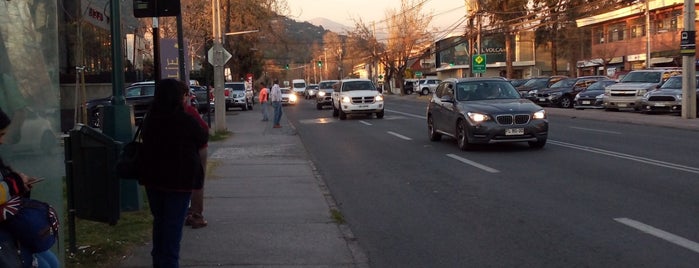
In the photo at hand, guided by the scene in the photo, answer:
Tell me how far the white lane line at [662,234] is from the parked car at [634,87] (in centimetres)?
2312

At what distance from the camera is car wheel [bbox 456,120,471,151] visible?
1536 cm

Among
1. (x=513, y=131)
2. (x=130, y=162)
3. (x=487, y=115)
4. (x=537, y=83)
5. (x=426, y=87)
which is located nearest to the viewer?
(x=130, y=162)

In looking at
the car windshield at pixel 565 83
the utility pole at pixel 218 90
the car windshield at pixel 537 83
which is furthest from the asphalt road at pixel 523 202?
the car windshield at pixel 537 83

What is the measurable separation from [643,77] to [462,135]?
1862 centimetres

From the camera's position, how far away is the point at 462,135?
15609 mm

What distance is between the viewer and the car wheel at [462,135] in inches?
605

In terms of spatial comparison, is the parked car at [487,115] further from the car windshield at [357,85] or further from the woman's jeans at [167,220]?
the car windshield at [357,85]

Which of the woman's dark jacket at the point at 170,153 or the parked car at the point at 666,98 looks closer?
the woman's dark jacket at the point at 170,153

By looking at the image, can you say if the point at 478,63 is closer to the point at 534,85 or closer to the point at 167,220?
the point at 534,85

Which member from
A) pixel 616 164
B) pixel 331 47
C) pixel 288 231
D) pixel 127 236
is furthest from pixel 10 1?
pixel 331 47

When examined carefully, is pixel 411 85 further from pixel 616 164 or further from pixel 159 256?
pixel 159 256

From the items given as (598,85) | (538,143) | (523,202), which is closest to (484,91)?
(538,143)

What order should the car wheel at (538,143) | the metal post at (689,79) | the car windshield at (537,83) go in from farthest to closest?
the car windshield at (537,83), the metal post at (689,79), the car wheel at (538,143)

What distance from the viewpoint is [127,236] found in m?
7.29
